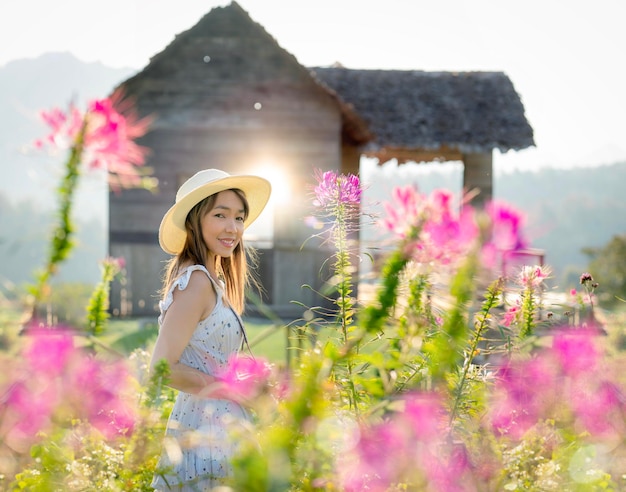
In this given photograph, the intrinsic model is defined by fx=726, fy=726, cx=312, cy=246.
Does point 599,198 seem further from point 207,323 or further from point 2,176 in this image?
point 207,323

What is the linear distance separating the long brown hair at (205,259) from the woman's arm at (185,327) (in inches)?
6.1

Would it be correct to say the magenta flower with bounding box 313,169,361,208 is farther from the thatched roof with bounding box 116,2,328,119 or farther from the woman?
the thatched roof with bounding box 116,2,328,119

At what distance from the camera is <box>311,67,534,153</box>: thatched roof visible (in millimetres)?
11156

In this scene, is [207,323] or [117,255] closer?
[207,323]

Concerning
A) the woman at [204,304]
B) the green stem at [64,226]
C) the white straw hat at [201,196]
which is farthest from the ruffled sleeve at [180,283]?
the green stem at [64,226]

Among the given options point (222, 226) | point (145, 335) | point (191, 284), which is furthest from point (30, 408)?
point (145, 335)

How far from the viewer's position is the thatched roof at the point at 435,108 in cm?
1116

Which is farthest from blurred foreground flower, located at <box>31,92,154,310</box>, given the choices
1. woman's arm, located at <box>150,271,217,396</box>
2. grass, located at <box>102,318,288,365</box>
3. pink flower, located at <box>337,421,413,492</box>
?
grass, located at <box>102,318,288,365</box>

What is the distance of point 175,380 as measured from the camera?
82.0 inches

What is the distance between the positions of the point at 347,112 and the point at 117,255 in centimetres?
400

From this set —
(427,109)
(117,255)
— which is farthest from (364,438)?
(427,109)

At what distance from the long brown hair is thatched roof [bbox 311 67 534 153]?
7728mm

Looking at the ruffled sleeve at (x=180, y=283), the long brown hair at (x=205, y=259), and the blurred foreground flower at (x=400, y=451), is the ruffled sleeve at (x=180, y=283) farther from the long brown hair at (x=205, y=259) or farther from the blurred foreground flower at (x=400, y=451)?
the blurred foreground flower at (x=400, y=451)

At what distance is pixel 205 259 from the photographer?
Answer: 259 centimetres
